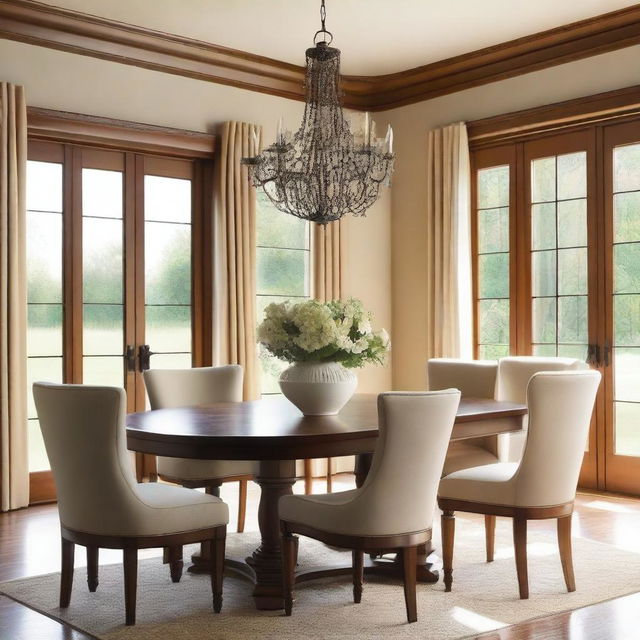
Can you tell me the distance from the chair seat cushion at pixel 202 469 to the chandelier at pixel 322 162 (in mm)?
1310

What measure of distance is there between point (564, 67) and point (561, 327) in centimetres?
177

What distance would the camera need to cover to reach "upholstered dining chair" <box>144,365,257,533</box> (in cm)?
460

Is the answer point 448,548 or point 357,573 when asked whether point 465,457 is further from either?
point 357,573

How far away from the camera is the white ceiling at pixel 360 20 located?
5668 mm

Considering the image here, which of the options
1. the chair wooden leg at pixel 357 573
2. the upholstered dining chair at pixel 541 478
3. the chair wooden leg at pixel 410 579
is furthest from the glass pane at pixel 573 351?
the chair wooden leg at pixel 410 579

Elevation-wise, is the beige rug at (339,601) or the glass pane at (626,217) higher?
the glass pane at (626,217)

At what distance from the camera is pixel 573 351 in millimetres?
6352

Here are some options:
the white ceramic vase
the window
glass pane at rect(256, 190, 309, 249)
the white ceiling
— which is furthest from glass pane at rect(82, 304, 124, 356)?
the white ceramic vase

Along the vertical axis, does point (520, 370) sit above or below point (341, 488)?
above

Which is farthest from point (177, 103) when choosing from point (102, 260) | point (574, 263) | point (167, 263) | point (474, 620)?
point (474, 620)

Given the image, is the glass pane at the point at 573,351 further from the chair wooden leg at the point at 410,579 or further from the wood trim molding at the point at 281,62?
the chair wooden leg at the point at 410,579

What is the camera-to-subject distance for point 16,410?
5.65m

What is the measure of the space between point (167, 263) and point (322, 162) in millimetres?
2085

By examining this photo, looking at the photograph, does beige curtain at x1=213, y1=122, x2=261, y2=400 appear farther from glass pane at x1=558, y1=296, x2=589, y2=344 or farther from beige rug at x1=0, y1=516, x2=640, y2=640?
beige rug at x1=0, y1=516, x2=640, y2=640
